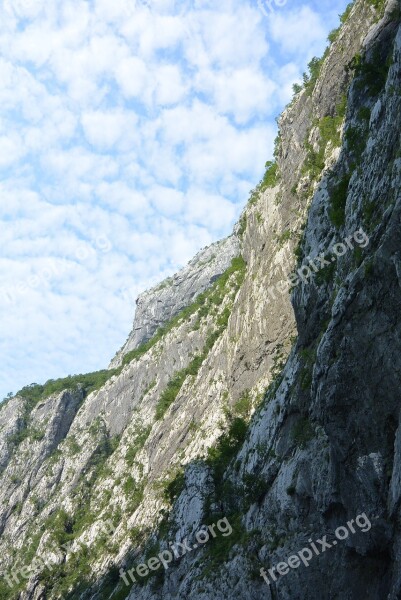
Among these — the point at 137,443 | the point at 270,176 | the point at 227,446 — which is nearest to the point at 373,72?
the point at 270,176

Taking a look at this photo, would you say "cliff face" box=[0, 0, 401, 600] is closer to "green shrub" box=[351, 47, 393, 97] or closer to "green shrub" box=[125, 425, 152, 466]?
"green shrub" box=[351, 47, 393, 97]

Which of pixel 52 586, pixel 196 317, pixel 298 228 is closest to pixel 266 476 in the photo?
pixel 298 228

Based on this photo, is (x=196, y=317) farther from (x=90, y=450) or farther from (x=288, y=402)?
(x=288, y=402)

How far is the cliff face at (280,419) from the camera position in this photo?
58.4ft

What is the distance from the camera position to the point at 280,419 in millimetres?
26438

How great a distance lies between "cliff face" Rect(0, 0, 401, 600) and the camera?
1780 cm

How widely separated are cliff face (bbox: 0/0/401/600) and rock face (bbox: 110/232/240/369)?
98.0 ft

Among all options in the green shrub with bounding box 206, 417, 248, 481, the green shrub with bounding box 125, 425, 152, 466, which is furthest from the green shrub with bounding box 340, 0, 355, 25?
the green shrub with bounding box 125, 425, 152, 466

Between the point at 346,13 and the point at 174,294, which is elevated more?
the point at 174,294

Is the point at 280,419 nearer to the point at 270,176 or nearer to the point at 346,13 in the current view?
the point at 270,176

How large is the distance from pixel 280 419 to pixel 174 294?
85749 millimetres

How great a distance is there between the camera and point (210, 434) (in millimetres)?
39312

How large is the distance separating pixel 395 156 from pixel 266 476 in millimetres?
15715

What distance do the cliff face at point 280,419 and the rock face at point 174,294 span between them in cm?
2986
